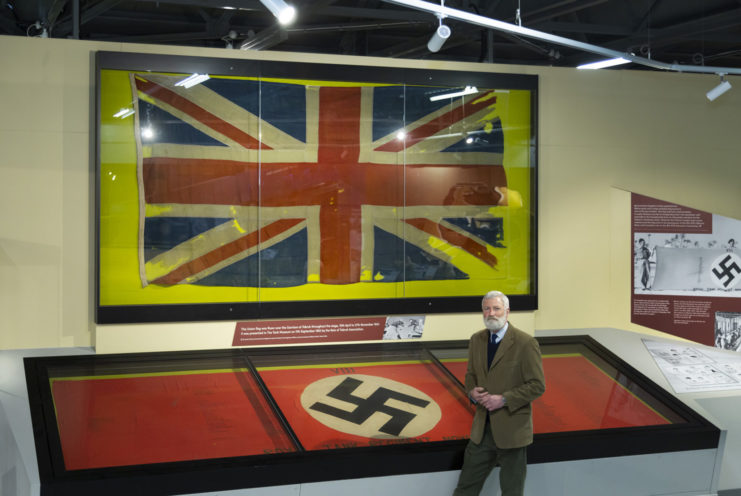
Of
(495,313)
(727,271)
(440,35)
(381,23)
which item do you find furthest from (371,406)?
(381,23)

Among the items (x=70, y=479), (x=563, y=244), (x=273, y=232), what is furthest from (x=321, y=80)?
(x=70, y=479)

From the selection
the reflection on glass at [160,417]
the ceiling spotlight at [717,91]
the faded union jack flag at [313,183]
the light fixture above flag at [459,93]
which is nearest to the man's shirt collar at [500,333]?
the reflection on glass at [160,417]

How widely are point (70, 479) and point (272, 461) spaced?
928 mm

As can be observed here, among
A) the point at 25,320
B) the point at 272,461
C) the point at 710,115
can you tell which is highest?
the point at 710,115

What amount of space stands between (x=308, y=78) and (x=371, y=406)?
2313mm

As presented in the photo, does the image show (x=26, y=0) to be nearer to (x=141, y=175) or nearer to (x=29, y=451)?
(x=141, y=175)

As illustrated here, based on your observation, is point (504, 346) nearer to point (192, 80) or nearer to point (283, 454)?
point (283, 454)

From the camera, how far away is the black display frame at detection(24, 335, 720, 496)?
10.8 feet

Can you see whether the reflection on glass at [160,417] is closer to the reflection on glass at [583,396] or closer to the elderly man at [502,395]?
the elderly man at [502,395]

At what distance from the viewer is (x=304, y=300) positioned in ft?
16.4

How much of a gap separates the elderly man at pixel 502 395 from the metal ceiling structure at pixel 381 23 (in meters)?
3.16

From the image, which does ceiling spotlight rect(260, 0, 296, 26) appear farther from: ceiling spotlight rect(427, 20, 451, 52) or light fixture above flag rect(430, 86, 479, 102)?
light fixture above flag rect(430, 86, 479, 102)

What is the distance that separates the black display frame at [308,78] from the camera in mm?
4613

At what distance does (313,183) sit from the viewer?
198 inches
